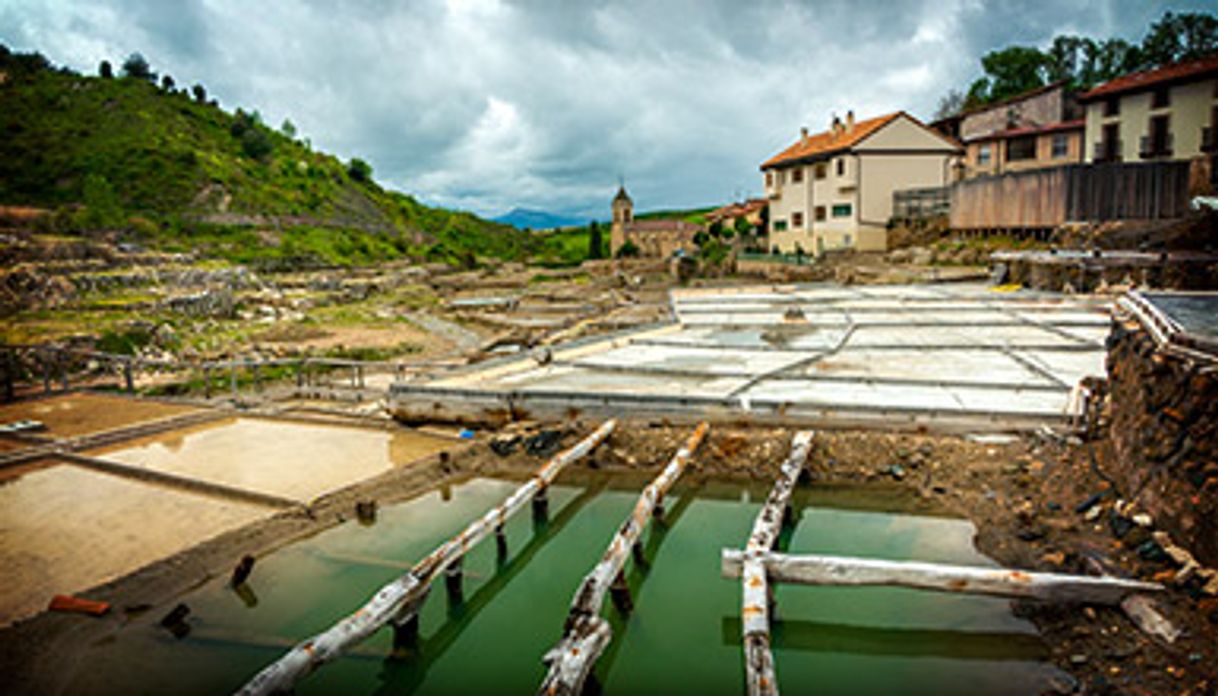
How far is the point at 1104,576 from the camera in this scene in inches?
224

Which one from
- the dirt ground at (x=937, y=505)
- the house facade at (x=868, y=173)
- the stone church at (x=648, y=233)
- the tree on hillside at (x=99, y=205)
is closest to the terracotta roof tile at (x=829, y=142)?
the house facade at (x=868, y=173)

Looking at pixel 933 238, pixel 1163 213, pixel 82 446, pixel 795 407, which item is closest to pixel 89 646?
pixel 82 446

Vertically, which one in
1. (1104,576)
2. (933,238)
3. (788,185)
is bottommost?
(1104,576)

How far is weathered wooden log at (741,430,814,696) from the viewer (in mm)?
4449

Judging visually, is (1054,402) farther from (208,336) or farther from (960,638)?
(208,336)

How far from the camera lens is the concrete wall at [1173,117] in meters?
28.2

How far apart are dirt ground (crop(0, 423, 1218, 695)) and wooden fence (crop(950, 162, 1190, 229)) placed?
851 inches

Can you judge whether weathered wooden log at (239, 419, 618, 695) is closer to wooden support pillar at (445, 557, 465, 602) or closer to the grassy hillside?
wooden support pillar at (445, 557, 465, 602)

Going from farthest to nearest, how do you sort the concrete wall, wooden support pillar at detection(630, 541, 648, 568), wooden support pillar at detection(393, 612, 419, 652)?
the concrete wall, wooden support pillar at detection(630, 541, 648, 568), wooden support pillar at detection(393, 612, 419, 652)

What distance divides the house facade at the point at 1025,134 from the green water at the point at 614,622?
3609cm

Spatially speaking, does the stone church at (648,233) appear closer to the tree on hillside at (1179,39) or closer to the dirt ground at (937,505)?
the tree on hillside at (1179,39)

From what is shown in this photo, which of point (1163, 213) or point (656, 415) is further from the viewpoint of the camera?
point (1163, 213)

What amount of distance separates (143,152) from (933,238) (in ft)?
211

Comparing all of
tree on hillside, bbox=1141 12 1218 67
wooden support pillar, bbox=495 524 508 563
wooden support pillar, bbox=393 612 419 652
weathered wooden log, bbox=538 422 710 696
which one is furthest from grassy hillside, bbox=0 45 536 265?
tree on hillside, bbox=1141 12 1218 67
